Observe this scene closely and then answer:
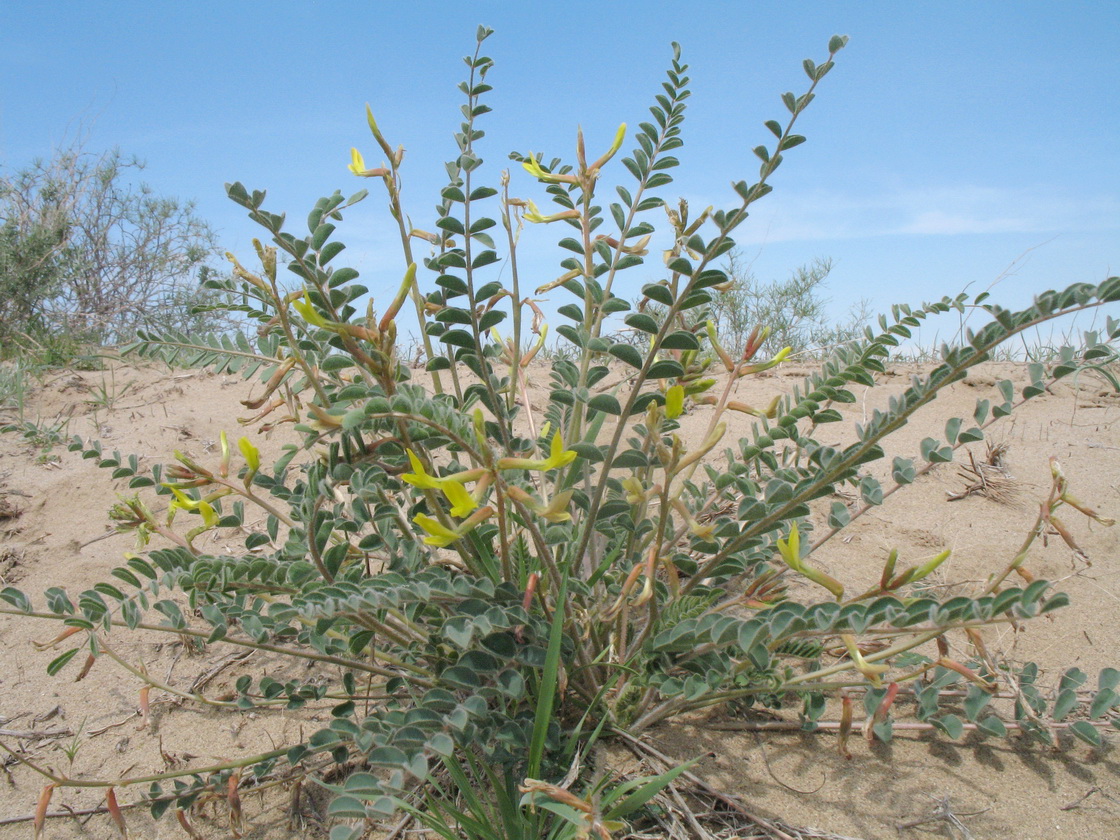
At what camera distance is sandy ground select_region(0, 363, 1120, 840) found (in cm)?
130

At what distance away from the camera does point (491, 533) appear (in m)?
1.45

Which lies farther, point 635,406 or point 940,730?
point 940,730

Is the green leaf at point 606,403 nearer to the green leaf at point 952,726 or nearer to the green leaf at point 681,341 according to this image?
the green leaf at point 681,341

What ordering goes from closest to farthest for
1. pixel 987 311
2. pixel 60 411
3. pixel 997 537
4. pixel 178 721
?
pixel 987 311
pixel 178 721
pixel 997 537
pixel 60 411

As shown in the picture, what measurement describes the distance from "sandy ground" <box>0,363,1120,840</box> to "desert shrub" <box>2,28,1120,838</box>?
93 mm

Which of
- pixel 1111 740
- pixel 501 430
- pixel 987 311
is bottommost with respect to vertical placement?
pixel 1111 740

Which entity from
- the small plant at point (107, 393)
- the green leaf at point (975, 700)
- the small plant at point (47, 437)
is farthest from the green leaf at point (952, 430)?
the small plant at point (107, 393)

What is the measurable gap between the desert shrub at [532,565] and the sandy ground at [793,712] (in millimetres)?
93

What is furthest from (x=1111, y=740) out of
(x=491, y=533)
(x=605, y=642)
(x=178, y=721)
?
(x=178, y=721)

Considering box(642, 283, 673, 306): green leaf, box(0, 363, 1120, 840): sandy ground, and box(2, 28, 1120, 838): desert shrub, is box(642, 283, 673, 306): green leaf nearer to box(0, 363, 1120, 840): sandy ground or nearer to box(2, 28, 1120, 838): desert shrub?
box(2, 28, 1120, 838): desert shrub

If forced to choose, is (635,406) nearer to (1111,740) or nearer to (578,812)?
(578,812)

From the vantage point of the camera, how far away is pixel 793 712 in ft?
5.00

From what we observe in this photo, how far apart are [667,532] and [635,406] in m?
0.42

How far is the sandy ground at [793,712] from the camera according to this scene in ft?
4.26
